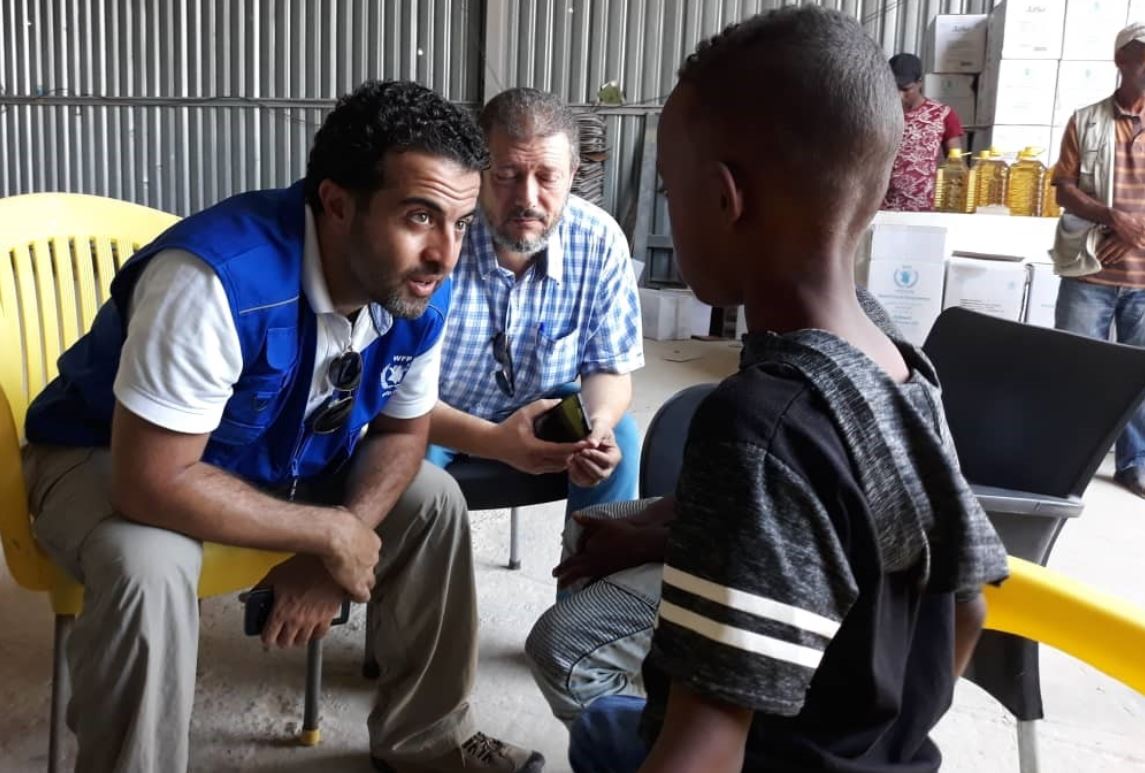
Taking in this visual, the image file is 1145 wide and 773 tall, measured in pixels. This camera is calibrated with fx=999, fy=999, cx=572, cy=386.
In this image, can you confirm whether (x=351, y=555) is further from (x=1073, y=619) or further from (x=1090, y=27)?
(x=1090, y=27)

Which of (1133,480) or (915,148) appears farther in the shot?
(915,148)

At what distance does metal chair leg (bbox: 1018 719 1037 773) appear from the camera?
A: 4.69 ft

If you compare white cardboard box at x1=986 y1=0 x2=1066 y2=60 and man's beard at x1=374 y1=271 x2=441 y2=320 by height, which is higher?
white cardboard box at x1=986 y1=0 x2=1066 y2=60

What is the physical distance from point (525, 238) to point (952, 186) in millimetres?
3476

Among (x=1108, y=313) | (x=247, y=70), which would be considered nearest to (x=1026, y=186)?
(x=1108, y=313)

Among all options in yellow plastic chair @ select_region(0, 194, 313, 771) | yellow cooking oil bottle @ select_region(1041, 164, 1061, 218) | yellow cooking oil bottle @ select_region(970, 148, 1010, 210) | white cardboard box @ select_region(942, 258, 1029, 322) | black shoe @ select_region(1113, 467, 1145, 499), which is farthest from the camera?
yellow cooking oil bottle @ select_region(970, 148, 1010, 210)

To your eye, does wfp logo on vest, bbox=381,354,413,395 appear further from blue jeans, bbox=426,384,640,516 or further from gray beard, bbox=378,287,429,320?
blue jeans, bbox=426,384,640,516

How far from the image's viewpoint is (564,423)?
1.86m

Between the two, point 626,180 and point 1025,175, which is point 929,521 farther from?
point 626,180

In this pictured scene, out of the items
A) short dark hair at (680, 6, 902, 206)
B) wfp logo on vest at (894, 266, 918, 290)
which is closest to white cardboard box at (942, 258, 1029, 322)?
wfp logo on vest at (894, 266, 918, 290)

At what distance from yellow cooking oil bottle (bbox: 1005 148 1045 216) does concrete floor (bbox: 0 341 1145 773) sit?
2.98 meters

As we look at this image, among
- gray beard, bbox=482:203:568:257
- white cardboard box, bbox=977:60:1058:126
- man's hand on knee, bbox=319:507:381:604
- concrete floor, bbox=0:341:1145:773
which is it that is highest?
white cardboard box, bbox=977:60:1058:126

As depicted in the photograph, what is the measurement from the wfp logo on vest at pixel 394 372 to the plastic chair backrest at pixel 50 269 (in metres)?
0.61

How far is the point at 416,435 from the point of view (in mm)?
1680
